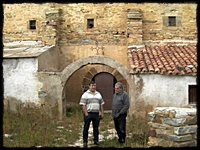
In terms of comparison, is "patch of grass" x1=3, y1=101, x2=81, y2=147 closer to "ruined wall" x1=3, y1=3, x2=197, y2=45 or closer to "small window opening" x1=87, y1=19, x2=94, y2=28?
"ruined wall" x1=3, y1=3, x2=197, y2=45

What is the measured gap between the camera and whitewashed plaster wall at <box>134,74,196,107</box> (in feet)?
36.6

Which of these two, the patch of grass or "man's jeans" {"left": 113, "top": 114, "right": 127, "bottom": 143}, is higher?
"man's jeans" {"left": 113, "top": 114, "right": 127, "bottom": 143}

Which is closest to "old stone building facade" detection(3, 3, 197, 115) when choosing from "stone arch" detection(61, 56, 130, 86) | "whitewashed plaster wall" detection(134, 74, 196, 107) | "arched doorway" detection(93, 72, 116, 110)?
"arched doorway" detection(93, 72, 116, 110)

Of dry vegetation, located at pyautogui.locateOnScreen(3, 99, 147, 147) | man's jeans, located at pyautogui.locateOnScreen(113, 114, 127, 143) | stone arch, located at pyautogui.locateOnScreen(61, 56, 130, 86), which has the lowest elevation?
dry vegetation, located at pyautogui.locateOnScreen(3, 99, 147, 147)

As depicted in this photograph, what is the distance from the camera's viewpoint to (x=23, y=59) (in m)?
11.7

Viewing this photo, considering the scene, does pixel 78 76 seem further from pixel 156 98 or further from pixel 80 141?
pixel 80 141

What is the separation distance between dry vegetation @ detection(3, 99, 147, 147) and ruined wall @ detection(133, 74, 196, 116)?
688 millimetres

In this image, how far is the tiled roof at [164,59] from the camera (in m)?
11.1

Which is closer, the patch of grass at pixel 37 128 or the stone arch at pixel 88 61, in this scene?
the patch of grass at pixel 37 128

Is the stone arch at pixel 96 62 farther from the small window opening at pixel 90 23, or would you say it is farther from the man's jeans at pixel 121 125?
the man's jeans at pixel 121 125

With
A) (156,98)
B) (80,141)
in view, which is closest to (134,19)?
(156,98)

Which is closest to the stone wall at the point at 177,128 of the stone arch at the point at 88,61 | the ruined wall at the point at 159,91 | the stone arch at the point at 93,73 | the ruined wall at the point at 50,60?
the ruined wall at the point at 159,91

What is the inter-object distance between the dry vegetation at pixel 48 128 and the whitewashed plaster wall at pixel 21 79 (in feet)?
1.21

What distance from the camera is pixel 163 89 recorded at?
36.9 feet
